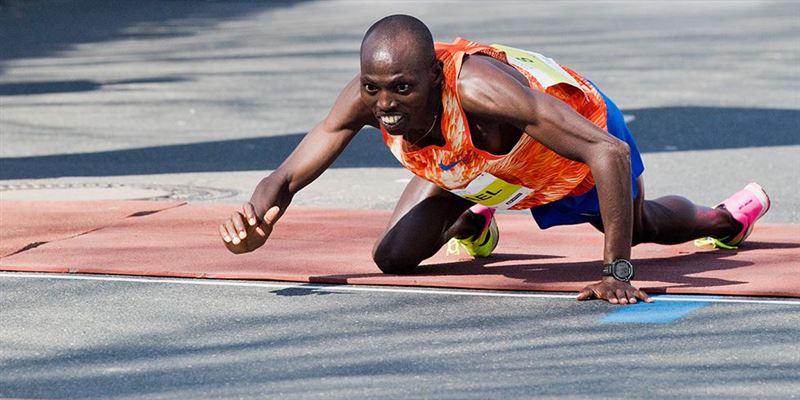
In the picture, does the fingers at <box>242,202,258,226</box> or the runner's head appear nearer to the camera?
the runner's head

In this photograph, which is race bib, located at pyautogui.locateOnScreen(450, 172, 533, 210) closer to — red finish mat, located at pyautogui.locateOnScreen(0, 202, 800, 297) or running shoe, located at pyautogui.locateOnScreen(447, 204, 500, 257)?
red finish mat, located at pyautogui.locateOnScreen(0, 202, 800, 297)

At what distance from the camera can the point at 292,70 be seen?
17.2m

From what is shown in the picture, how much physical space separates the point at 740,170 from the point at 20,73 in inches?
357

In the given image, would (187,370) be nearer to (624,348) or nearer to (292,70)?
(624,348)

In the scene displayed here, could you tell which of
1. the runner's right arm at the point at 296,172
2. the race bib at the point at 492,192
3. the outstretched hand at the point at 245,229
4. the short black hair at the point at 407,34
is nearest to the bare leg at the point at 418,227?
the race bib at the point at 492,192

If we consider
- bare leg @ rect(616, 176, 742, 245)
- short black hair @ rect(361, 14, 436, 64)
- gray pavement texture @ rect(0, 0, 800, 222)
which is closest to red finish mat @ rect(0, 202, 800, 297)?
bare leg @ rect(616, 176, 742, 245)

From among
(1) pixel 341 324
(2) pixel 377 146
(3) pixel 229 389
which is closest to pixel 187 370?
(3) pixel 229 389

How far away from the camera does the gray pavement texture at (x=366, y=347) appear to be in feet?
15.9

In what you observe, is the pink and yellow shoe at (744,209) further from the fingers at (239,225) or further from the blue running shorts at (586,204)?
the fingers at (239,225)

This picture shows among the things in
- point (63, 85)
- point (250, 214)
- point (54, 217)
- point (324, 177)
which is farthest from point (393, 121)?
point (63, 85)

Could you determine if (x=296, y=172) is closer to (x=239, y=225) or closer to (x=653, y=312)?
(x=239, y=225)

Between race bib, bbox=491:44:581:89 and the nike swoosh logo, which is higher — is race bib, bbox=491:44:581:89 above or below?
above

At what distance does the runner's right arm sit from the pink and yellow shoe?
1889 millimetres

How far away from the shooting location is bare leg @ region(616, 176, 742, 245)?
6.67 metres
